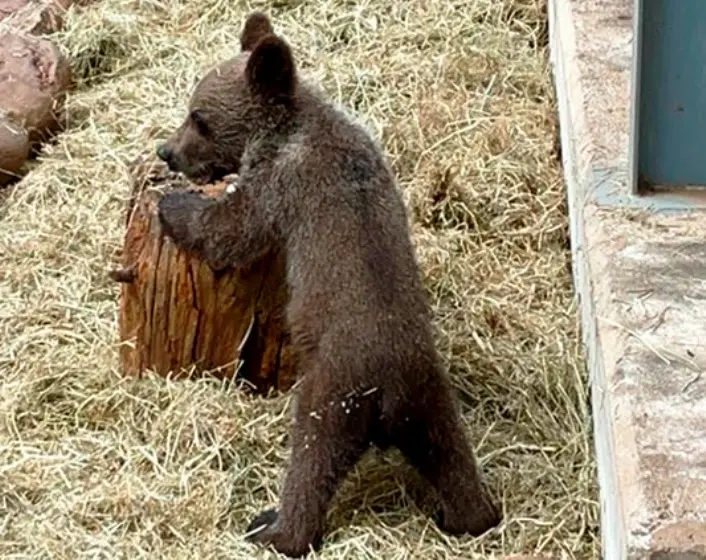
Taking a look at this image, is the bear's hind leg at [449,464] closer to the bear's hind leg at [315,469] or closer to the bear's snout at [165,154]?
the bear's hind leg at [315,469]

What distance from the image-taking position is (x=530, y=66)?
7152 millimetres

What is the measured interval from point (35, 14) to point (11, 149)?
1332 mm

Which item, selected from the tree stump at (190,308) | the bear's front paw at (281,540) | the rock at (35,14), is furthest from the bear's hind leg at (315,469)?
the rock at (35,14)

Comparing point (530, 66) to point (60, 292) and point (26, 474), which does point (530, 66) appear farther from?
point (26, 474)

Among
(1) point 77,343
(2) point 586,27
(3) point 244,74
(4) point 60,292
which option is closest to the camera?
A: (3) point 244,74

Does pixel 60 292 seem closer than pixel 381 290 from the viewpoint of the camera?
Answer: No

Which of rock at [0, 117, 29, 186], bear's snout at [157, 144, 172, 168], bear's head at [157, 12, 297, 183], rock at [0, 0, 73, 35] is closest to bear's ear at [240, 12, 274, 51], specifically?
bear's head at [157, 12, 297, 183]

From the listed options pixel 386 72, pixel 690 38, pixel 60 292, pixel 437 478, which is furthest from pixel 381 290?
pixel 386 72

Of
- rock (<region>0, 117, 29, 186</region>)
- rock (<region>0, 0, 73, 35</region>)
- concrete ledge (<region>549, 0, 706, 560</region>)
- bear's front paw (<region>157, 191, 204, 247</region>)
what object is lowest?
rock (<region>0, 117, 29, 186</region>)

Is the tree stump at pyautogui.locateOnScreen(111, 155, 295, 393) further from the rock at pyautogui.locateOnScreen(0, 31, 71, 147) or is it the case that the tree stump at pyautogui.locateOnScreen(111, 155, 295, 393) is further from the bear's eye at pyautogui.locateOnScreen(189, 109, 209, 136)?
the rock at pyautogui.locateOnScreen(0, 31, 71, 147)

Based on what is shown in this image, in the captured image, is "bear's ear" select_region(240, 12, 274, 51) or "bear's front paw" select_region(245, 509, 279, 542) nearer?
"bear's front paw" select_region(245, 509, 279, 542)

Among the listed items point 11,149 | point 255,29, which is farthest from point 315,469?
point 11,149

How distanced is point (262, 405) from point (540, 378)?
0.87 metres

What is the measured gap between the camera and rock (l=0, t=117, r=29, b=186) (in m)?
6.61
